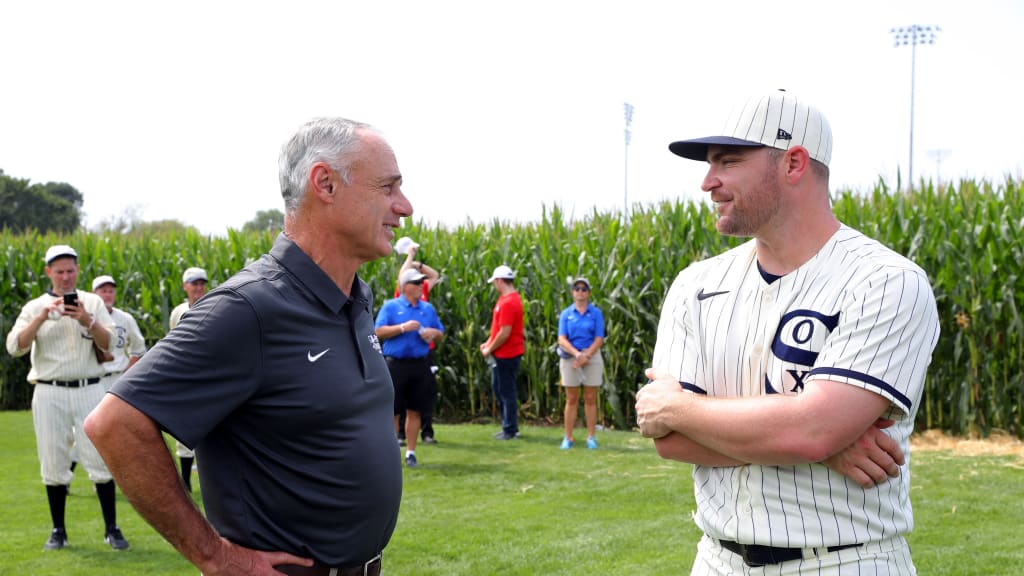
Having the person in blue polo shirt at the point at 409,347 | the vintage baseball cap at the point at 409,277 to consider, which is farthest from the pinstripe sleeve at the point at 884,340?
the vintage baseball cap at the point at 409,277

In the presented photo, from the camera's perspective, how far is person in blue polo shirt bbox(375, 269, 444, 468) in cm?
1153

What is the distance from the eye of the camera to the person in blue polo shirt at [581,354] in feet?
41.4

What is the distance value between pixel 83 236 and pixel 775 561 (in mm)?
20392

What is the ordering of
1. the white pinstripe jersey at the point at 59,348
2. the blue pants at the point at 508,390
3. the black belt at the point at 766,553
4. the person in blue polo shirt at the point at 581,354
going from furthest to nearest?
the blue pants at the point at 508,390, the person in blue polo shirt at the point at 581,354, the white pinstripe jersey at the point at 59,348, the black belt at the point at 766,553

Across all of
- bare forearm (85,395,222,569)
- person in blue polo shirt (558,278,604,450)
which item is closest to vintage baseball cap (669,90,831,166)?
bare forearm (85,395,222,569)

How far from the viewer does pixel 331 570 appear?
2648mm

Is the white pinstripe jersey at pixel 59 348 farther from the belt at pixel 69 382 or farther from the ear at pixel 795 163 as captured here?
the ear at pixel 795 163

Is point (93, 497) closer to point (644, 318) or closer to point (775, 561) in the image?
point (644, 318)

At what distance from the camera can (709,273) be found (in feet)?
9.92

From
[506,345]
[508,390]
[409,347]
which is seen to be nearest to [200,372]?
[409,347]

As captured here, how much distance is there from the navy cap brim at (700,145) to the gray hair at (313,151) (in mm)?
965

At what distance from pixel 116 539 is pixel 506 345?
6428 mm

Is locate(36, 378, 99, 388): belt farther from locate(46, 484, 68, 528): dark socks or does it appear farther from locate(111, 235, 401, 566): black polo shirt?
locate(111, 235, 401, 566): black polo shirt

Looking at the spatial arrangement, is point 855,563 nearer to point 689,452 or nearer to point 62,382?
point 689,452
